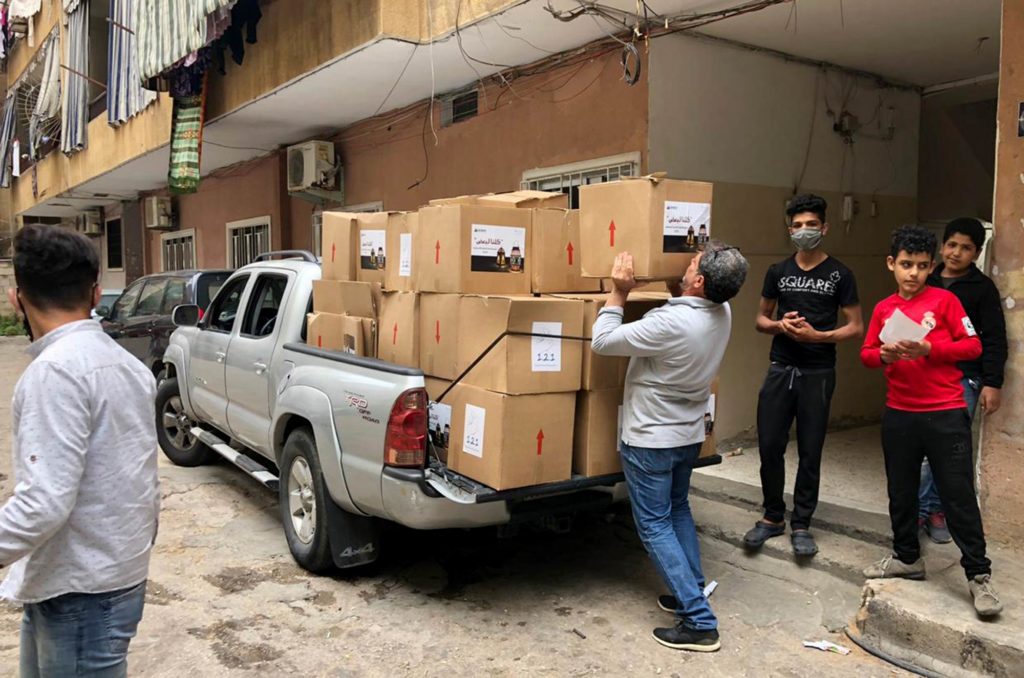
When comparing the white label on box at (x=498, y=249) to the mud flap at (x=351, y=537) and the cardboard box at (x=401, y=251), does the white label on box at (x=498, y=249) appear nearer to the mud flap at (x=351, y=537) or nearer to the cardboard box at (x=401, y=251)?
the cardboard box at (x=401, y=251)

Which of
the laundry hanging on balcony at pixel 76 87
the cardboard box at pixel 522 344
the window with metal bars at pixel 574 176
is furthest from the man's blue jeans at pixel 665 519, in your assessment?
the laundry hanging on balcony at pixel 76 87

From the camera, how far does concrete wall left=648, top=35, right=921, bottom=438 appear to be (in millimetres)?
6137

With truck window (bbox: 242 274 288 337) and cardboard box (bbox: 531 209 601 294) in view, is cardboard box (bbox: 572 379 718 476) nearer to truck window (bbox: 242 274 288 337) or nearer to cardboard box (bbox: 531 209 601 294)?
cardboard box (bbox: 531 209 601 294)

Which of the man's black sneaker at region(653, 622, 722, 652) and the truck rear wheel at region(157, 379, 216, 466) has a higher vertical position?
the truck rear wheel at region(157, 379, 216, 466)

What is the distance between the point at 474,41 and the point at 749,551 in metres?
4.60

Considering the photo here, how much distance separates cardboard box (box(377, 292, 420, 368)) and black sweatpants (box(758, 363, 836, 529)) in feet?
6.48

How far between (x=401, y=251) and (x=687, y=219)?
156 cm

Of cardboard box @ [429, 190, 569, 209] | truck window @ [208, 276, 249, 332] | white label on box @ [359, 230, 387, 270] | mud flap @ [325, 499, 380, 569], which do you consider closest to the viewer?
cardboard box @ [429, 190, 569, 209]

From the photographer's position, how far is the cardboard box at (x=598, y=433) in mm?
3729

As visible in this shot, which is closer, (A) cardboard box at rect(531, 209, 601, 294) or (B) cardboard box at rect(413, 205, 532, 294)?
(B) cardboard box at rect(413, 205, 532, 294)

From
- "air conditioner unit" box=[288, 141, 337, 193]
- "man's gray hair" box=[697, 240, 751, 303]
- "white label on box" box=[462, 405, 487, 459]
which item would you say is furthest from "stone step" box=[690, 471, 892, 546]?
"air conditioner unit" box=[288, 141, 337, 193]

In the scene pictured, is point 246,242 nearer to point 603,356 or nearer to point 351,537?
point 351,537

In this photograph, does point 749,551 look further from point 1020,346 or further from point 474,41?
point 474,41

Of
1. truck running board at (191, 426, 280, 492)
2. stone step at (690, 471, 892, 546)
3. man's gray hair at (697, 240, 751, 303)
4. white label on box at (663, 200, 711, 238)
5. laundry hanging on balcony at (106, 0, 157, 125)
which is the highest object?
laundry hanging on balcony at (106, 0, 157, 125)
